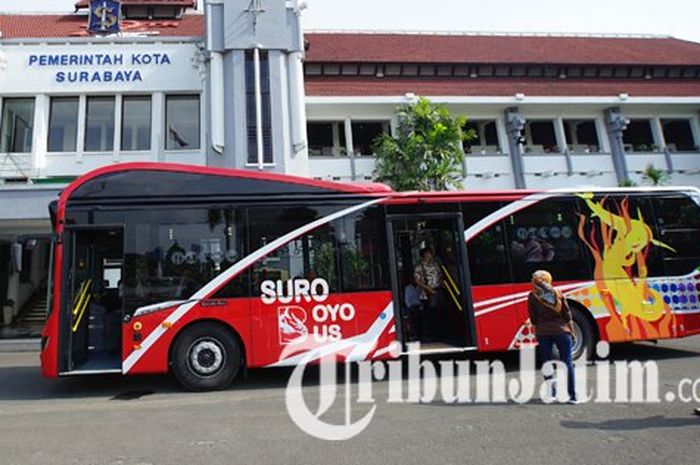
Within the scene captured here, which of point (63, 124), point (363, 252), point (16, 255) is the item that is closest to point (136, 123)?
point (63, 124)

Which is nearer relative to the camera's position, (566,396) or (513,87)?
(566,396)

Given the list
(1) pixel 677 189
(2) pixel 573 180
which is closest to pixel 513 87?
(2) pixel 573 180

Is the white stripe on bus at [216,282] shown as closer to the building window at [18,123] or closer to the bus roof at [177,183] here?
the bus roof at [177,183]

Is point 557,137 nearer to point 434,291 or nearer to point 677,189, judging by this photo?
point 677,189

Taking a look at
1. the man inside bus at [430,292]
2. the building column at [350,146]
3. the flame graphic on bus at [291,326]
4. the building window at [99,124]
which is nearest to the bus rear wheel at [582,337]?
the man inside bus at [430,292]

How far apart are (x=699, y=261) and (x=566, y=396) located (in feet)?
14.8

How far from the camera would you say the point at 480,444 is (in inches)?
182

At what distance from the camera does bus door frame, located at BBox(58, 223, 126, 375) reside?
691cm

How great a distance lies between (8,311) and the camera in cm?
1925

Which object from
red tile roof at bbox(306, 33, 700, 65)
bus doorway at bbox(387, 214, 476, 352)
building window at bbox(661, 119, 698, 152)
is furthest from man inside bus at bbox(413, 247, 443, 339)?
building window at bbox(661, 119, 698, 152)

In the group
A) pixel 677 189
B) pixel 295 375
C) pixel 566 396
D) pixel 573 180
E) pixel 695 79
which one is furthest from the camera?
pixel 695 79

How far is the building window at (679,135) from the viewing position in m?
23.2

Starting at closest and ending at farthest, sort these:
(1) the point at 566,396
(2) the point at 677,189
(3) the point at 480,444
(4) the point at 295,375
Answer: (3) the point at 480,444 < (1) the point at 566,396 < (4) the point at 295,375 < (2) the point at 677,189

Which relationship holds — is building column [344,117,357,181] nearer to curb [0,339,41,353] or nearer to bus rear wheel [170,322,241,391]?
curb [0,339,41,353]
